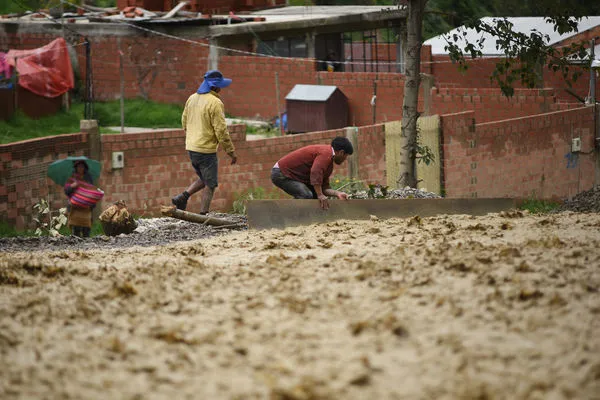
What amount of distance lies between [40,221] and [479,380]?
9043 mm

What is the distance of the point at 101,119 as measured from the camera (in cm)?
2527

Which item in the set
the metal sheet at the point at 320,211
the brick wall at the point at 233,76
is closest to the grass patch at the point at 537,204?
the brick wall at the point at 233,76

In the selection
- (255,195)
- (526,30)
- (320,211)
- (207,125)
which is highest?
(526,30)

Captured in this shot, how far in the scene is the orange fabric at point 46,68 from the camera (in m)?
24.1

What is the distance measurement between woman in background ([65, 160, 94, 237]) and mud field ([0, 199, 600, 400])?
2.84 metres

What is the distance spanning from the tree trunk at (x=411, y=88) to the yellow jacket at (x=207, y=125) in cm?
282

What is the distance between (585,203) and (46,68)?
13880 mm

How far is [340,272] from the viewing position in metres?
8.25

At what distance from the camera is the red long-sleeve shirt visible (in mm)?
12000

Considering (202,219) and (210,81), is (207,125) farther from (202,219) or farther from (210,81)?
(202,219)

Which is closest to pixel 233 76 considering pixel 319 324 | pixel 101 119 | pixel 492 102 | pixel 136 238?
pixel 101 119

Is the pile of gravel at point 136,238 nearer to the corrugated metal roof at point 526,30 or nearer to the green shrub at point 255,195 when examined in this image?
the green shrub at point 255,195

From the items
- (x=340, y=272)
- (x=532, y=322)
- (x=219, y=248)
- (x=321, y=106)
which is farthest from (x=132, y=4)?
(x=532, y=322)

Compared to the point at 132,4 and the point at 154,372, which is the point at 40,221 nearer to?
the point at 154,372
